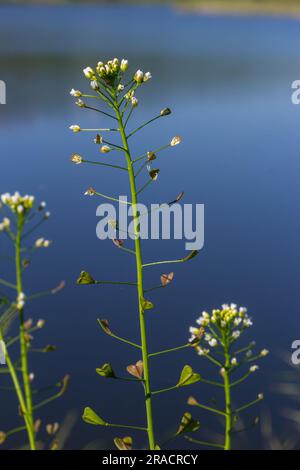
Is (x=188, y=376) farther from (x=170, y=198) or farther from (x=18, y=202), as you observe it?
(x=170, y=198)

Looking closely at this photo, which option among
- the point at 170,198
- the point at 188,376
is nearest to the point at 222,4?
the point at 170,198

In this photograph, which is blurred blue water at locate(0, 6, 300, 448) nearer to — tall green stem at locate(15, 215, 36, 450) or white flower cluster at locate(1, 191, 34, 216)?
tall green stem at locate(15, 215, 36, 450)

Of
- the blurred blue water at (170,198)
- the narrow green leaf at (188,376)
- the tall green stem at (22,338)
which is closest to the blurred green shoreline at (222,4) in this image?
the blurred blue water at (170,198)

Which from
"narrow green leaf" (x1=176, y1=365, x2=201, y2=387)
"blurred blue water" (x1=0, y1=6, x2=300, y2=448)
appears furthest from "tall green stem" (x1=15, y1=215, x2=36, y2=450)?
"blurred blue water" (x1=0, y1=6, x2=300, y2=448)

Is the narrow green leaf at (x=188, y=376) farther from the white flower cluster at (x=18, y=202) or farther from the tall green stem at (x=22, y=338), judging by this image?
the white flower cluster at (x=18, y=202)
